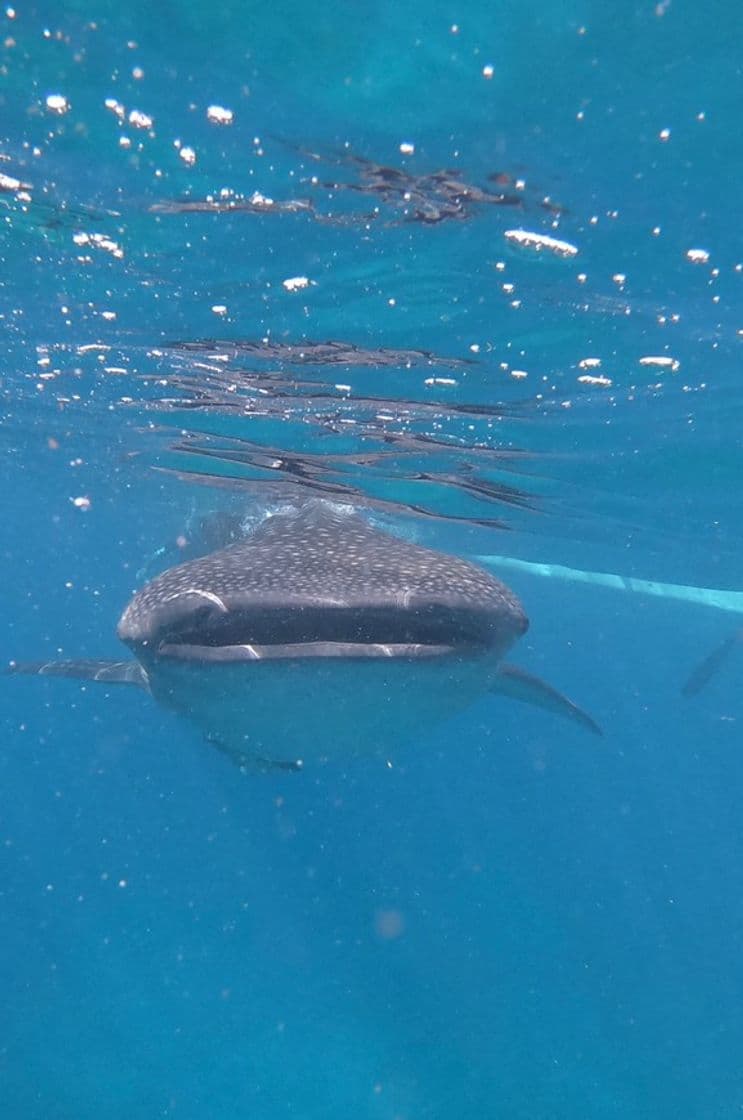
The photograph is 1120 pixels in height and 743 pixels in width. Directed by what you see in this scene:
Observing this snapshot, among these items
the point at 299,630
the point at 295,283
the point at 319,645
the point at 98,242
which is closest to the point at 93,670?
the point at 98,242

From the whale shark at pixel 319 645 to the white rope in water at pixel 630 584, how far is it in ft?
73.3

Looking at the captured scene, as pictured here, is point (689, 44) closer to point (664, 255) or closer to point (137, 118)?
point (664, 255)

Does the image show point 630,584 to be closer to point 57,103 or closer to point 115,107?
point 115,107

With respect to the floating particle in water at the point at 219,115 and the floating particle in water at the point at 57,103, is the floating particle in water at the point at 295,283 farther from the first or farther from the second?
the floating particle in water at the point at 57,103

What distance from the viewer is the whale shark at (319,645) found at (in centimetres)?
607

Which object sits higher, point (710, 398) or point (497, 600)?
point (710, 398)

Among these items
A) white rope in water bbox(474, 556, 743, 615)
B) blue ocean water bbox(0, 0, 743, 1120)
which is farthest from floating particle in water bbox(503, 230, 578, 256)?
white rope in water bbox(474, 556, 743, 615)

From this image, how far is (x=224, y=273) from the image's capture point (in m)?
8.65

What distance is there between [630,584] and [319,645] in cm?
2854

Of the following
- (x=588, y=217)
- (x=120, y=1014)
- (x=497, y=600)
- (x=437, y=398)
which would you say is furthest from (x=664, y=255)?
(x=120, y=1014)

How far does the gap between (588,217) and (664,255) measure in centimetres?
98

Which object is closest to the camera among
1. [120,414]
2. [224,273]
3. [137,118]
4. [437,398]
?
[137,118]

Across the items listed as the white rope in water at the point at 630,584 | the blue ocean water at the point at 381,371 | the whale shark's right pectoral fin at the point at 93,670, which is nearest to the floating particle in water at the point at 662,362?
the blue ocean water at the point at 381,371

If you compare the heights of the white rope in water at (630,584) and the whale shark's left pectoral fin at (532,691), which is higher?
the whale shark's left pectoral fin at (532,691)
